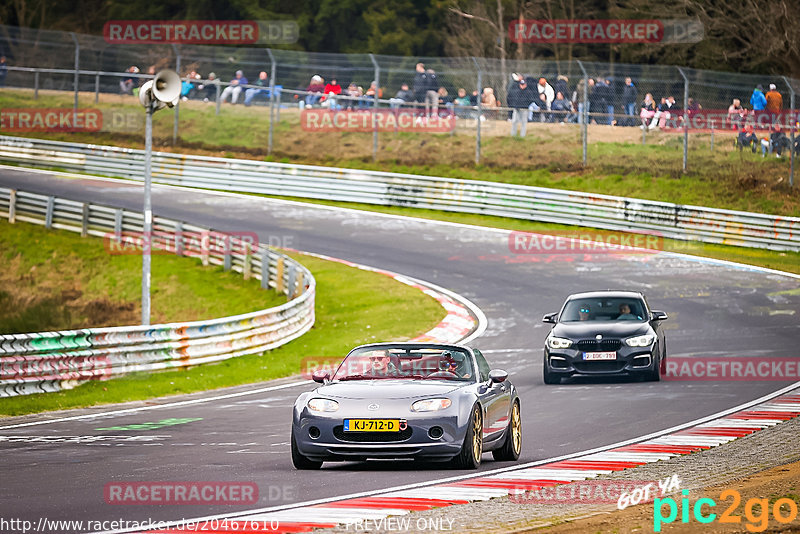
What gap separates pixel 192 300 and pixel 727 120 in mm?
15897

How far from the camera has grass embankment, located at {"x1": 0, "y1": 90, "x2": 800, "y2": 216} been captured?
1389 inches

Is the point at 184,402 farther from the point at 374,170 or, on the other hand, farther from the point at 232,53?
the point at 232,53

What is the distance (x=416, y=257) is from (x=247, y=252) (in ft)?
14.2

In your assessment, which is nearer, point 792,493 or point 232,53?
point 792,493

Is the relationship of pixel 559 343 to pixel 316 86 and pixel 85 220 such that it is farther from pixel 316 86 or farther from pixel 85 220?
pixel 316 86

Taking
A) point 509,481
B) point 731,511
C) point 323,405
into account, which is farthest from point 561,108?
point 731,511

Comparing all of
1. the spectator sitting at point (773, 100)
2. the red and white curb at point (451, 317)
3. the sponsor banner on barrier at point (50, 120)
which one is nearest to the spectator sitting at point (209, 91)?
the sponsor banner on barrier at point (50, 120)

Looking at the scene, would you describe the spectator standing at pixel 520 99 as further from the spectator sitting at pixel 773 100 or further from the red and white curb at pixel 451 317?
the red and white curb at pixel 451 317

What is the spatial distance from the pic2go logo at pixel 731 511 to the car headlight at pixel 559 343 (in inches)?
337

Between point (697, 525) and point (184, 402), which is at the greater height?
point (697, 525)

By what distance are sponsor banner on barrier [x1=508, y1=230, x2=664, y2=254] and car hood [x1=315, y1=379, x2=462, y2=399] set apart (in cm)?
2034

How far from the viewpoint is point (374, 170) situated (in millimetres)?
40906

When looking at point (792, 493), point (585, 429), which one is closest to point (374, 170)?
point (585, 429)

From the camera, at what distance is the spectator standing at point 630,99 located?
116 ft
